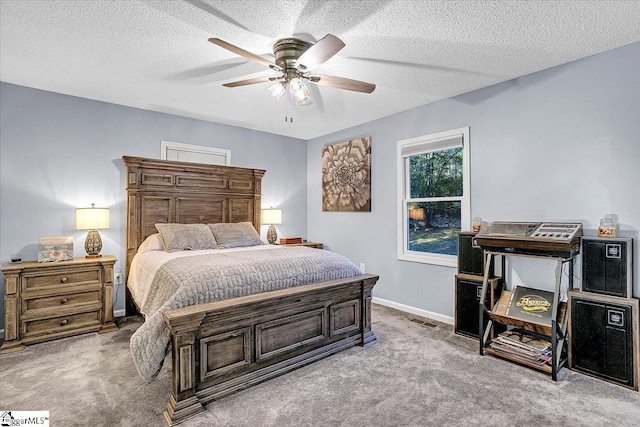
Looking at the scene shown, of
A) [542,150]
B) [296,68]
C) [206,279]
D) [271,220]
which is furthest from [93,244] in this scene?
[542,150]

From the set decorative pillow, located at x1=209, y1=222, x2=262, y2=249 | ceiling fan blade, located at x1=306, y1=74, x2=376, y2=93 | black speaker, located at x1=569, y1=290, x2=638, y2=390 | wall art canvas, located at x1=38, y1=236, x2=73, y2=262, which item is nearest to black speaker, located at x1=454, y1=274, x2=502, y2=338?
black speaker, located at x1=569, y1=290, x2=638, y2=390

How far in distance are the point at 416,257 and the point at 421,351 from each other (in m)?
1.35

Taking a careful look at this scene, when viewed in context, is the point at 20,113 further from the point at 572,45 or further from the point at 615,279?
the point at 615,279

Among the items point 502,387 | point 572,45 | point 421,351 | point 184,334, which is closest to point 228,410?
point 184,334

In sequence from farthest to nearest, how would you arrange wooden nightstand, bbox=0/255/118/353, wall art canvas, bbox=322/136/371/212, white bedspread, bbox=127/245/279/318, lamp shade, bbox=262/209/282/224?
lamp shade, bbox=262/209/282/224, wall art canvas, bbox=322/136/371/212, wooden nightstand, bbox=0/255/118/353, white bedspread, bbox=127/245/279/318

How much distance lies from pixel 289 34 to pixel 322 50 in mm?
478

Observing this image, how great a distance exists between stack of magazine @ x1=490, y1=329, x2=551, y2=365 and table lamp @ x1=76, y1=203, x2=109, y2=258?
4.11 m

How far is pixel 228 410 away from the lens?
80.7 inches

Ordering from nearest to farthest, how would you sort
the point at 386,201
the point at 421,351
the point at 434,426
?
the point at 434,426, the point at 421,351, the point at 386,201

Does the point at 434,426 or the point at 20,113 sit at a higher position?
the point at 20,113

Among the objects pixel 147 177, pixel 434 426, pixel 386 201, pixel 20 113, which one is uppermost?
pixel 20 113

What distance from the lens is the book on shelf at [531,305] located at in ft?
8.60

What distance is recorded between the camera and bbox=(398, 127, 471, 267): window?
3.67 metres

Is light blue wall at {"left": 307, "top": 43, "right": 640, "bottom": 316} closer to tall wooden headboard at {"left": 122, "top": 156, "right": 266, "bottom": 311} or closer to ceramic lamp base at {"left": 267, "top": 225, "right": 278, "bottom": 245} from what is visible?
ceramic lamp base at {"left": 267, "top": 225, "right": 278, "bottom": 245}
